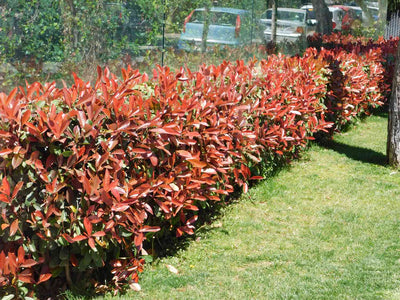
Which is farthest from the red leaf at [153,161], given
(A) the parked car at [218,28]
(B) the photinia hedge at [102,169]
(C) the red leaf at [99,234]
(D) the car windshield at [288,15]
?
(D) the car windshield at [288,15]

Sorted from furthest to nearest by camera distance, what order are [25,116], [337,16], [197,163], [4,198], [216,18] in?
[337,16] < [216,18] < [197,163] < [25,116] < [4,198]

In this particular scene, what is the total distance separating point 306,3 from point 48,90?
10.7 metres

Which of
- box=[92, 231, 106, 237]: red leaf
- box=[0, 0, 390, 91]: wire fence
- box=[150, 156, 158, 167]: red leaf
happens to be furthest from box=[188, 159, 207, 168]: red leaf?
box=[0, 0, 390, 91]: wire fence

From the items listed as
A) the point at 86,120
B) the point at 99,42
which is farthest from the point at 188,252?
the point at 99,42

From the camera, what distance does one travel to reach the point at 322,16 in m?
15.8

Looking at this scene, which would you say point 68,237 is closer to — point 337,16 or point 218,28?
point 218,28

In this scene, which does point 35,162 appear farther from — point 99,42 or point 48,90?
point 99,42

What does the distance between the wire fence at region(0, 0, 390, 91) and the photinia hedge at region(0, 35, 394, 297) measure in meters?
2.01

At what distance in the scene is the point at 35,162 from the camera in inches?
Answer: 147

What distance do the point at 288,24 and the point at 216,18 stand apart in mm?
3832

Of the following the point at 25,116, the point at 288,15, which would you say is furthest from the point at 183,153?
the point at 288,15

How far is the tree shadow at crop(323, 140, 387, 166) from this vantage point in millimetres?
8383

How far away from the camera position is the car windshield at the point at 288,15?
38.4ft

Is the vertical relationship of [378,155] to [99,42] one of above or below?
below
